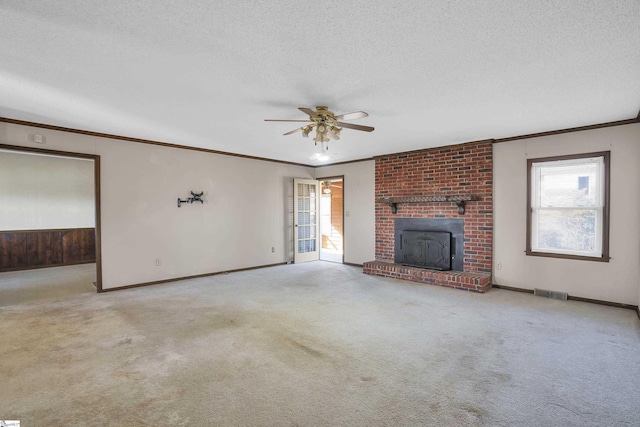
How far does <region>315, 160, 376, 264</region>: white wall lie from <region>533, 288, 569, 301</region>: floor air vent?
2.98 meters

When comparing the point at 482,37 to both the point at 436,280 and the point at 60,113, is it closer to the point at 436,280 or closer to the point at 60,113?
the point at 436,280

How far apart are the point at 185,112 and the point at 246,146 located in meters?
1.92

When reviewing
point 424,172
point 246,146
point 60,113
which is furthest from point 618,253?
point 60,113

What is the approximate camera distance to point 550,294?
15.1 ft

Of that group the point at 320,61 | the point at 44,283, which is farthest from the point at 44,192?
the point at 320,61

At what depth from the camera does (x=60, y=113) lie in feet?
12.6

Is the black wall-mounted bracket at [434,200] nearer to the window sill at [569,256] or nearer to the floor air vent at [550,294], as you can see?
the window sill at [569,256]

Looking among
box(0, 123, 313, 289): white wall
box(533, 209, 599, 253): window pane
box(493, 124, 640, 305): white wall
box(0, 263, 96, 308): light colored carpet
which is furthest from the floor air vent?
box(0, 263, 96, 308): light colored carpet

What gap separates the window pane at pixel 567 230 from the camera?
14.4 ft

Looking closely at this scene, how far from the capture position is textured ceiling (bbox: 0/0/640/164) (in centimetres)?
188

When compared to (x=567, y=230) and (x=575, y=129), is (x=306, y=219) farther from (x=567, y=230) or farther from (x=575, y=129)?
(x=575, y=129)

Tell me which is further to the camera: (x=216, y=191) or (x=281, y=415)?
(x=216, y=191)

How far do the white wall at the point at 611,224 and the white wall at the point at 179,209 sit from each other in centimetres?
444

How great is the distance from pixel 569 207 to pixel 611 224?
19.9 inches
